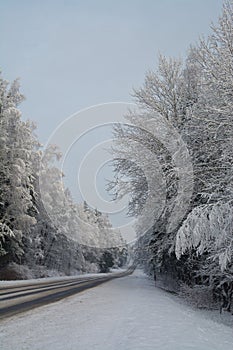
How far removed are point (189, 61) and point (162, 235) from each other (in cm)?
815

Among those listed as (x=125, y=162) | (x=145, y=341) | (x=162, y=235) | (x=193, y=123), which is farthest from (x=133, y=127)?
(x=145, y=341)

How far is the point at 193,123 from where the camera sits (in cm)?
1074

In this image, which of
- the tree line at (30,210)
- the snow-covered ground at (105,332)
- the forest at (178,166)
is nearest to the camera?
the snow-covered ground at (105,332)

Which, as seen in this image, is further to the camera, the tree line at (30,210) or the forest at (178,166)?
the tree line at (30,210)

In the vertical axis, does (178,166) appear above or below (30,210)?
above

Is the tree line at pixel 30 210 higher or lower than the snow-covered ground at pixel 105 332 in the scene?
higher

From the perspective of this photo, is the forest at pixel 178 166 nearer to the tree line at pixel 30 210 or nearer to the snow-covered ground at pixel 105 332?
the tree line at pixel 30 210

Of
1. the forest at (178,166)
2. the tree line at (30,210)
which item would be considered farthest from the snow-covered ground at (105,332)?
the tree line at (30,210)

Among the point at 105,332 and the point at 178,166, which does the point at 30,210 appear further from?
the point at 105,332

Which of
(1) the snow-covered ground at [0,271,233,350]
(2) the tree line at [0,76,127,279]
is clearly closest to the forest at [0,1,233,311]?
(2) the tree line at [0,76,127,279]

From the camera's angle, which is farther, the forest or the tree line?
the tree line

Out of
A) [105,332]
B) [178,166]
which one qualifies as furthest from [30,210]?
[105,332]

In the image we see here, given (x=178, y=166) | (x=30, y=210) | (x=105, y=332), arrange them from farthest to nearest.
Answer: (x=30, y=210), (x=178, y=166), (x=105, y=332)

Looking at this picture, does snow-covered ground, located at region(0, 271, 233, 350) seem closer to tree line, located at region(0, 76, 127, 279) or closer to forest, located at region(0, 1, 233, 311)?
forest, located at region(0, 1, 233, 311)
